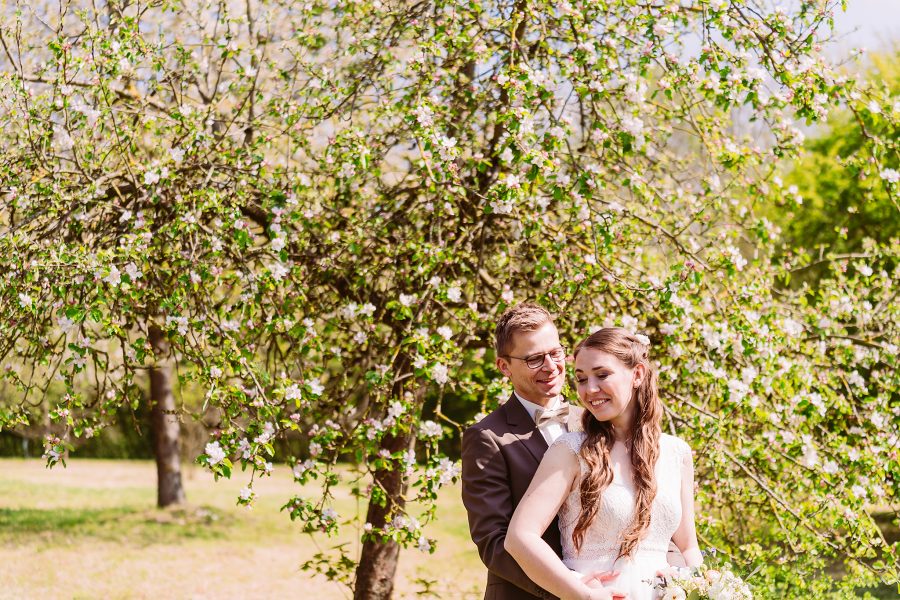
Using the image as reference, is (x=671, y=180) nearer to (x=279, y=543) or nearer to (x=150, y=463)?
(x=279, y=543)

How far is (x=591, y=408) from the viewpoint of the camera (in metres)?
2.54

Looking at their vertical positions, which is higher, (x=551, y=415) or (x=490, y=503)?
(x=551, y=415)

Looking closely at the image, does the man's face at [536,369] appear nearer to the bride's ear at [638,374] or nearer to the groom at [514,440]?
the groom at [514,440]

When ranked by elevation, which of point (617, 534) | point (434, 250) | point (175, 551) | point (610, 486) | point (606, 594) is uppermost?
point (434, 250)

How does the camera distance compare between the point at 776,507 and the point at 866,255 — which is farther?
the point at 866,255

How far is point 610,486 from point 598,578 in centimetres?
24

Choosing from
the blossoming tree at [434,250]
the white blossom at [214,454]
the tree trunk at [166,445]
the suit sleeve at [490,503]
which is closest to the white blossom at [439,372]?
the blossoming tree at [434,250]

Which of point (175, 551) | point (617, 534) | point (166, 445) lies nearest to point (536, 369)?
point (617, 534)

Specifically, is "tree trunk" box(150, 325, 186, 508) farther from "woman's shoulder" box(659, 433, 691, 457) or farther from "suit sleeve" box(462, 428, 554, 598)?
"woman's shoulder" box(659, 433, 691, 457)

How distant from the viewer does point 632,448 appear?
2553 millimetres

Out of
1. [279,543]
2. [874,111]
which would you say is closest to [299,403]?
[874,111]

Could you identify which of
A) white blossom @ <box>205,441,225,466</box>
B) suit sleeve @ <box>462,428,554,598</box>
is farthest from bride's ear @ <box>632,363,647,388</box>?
white blossom @ <box>205,441,225,466</box>

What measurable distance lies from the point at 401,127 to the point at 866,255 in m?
2.95

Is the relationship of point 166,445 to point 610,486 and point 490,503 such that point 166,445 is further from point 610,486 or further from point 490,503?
point 610,486
